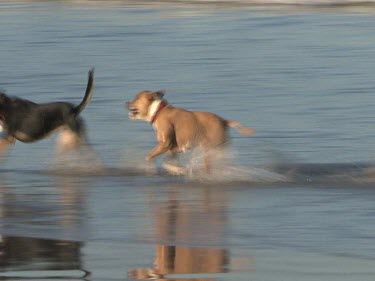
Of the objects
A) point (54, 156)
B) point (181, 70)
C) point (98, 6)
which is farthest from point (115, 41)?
point (54, 156)

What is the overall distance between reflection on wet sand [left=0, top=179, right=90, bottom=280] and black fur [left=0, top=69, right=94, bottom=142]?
1.69 m

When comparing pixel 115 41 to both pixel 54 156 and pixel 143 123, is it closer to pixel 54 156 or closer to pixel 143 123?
pixel 143 123

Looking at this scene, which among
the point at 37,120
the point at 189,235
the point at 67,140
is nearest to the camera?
the point at 189,235

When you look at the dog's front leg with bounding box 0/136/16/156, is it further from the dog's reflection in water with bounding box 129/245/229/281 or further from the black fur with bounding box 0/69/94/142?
the dog's reflection in water with bounding box 129/245/229/281

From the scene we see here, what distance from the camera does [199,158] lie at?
11602 mm

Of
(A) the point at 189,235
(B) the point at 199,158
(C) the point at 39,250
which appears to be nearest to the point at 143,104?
(B) the point at 199,158

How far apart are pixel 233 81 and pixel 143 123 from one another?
345 centimetres

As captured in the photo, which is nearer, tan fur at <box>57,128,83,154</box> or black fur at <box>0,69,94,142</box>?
black fur at <box>0,69,94,142</box>

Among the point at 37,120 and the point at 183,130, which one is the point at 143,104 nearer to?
the point at 183,130

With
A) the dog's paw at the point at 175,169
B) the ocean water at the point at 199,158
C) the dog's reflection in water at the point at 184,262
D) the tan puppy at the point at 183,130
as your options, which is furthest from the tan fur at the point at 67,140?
the dog's reflection in water at the point at 184,262

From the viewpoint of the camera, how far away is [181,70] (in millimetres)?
18734

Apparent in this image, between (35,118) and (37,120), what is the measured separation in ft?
0.08

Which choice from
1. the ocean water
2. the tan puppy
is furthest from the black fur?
the tan puppy

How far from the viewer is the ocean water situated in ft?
25.8
